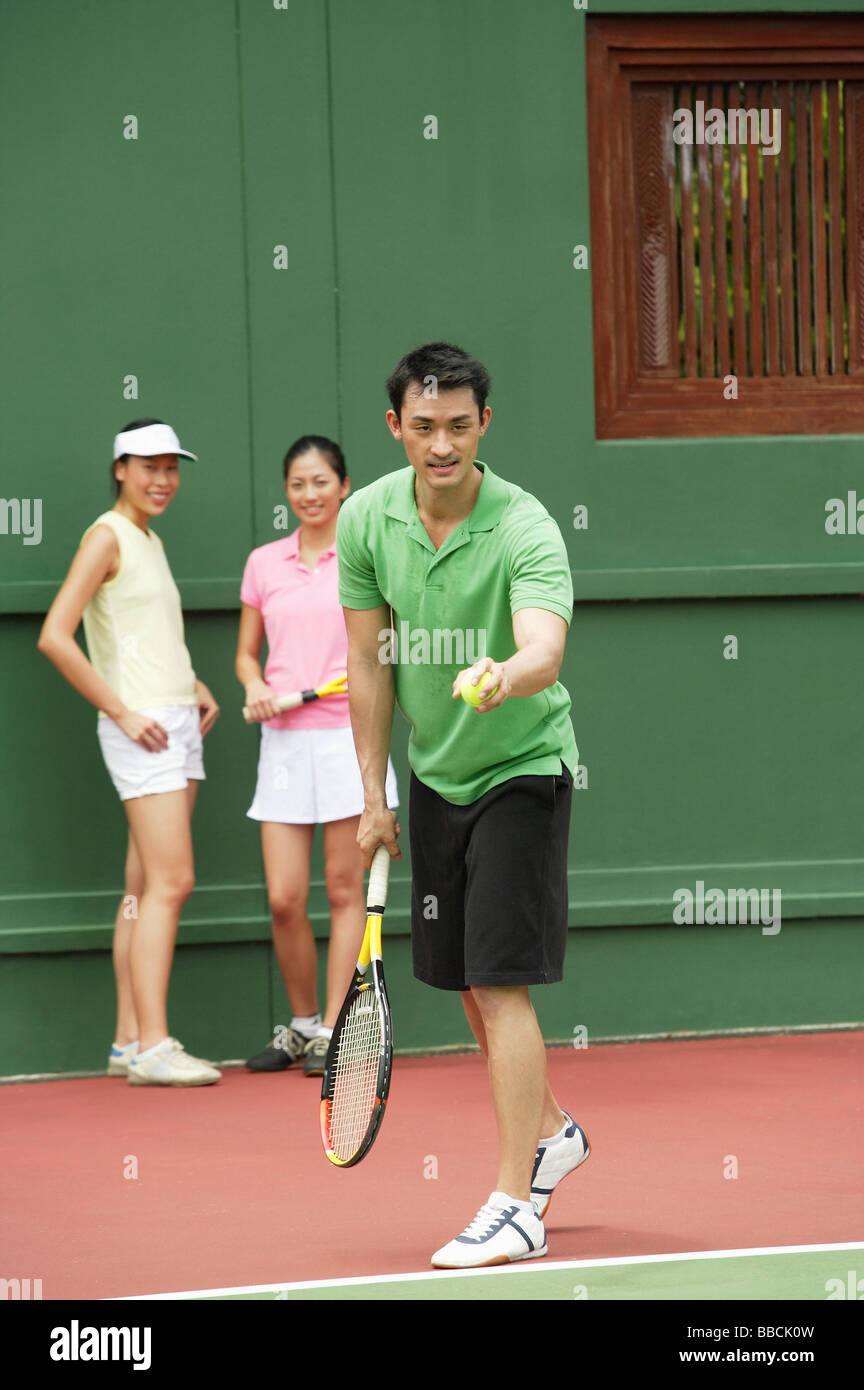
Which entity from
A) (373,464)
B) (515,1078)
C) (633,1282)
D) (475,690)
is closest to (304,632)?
(373,464)

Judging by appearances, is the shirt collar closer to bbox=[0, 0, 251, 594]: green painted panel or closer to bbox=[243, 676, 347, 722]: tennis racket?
bbox=[243, 676, 347, 722]: tennis racket

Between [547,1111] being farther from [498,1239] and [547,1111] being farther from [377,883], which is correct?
[377,883]

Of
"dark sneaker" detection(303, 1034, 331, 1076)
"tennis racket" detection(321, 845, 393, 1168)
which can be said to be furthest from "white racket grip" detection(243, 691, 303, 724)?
"tennis racket" detection(321, 845, 393, 1168)

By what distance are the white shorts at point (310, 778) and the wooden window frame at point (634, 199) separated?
1.76 meters

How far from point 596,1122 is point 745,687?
2275 mm

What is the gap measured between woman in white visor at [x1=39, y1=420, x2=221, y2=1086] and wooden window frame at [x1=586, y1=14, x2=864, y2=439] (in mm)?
1878

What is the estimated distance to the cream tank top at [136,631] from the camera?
6805 millimetres

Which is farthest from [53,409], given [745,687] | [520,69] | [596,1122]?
[596,1122]

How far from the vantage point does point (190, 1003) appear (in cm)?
725

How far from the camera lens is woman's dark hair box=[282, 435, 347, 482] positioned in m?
6.90

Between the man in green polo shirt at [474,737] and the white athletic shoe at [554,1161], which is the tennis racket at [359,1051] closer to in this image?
the man in green polo shirt at [474,737]

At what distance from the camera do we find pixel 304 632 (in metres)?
6.93

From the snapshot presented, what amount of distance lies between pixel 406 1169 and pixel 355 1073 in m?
1.02
